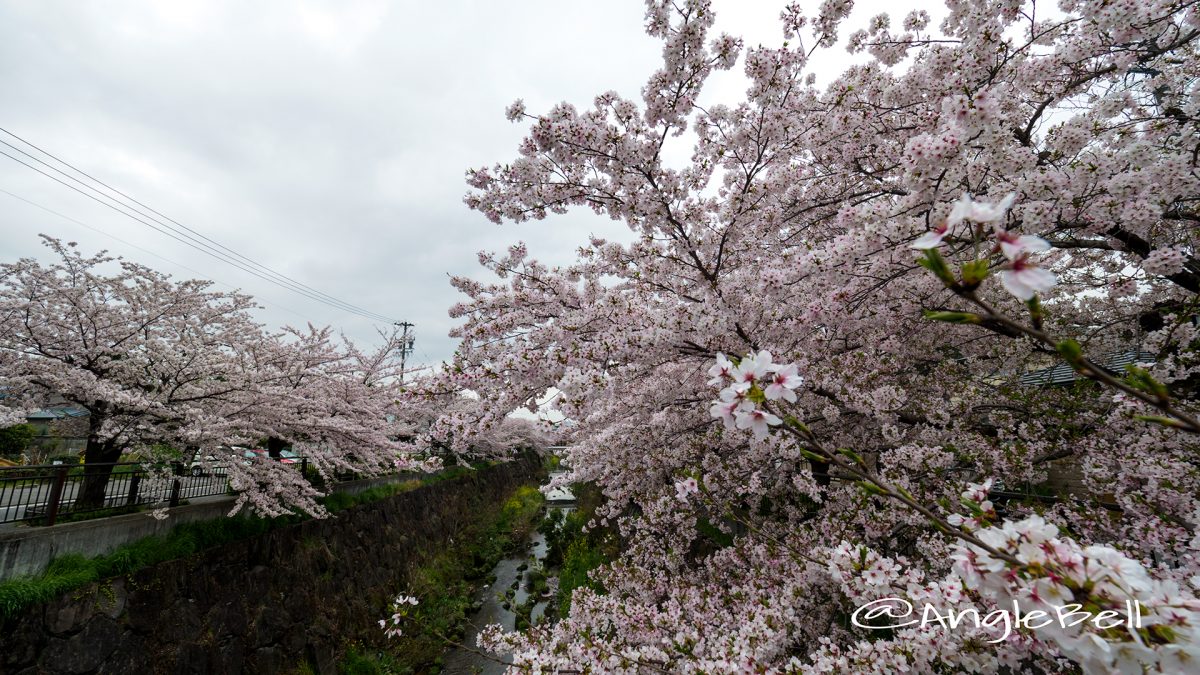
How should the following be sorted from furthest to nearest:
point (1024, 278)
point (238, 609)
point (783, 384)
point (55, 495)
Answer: point (238, 609), point (55, 495), point (783, 384), point (1024, 278)

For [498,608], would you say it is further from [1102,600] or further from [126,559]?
[1102,600]

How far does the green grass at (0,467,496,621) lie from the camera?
17.1 ft

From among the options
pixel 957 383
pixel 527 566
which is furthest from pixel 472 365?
pixel 527 566

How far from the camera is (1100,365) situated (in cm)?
580

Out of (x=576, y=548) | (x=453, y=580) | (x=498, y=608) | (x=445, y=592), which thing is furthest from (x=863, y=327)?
(x=453, y=580)

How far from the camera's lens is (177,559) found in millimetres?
7082

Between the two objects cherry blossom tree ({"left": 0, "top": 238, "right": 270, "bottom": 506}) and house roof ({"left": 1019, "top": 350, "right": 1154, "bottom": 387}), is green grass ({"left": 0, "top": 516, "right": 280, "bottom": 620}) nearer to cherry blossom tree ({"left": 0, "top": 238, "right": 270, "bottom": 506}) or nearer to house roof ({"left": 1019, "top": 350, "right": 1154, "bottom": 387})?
cherry blossom tree ({"left": 0, "top": 238, "right": 270, "bottom": 506})

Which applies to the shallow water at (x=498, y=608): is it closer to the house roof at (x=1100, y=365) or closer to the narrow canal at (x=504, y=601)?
the narrow canal at (x=504, y=601)

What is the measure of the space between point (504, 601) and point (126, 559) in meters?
6.51

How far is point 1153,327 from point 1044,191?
12.7ft

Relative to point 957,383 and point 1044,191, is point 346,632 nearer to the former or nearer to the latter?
point 957,383

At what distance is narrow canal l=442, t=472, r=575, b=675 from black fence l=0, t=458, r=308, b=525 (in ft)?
18.4

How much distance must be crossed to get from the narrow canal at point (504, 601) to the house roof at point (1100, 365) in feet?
26.3

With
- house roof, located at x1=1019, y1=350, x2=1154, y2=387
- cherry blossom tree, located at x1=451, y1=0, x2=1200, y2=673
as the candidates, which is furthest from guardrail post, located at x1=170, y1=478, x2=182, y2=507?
house roof, located at x1=1019, y1=350, x2=1154, y2=387
